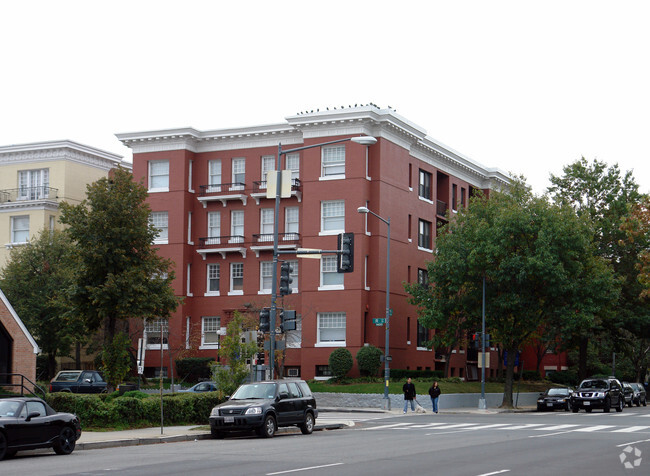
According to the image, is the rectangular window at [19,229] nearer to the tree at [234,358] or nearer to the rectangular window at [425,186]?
the rectangular window at [425,186]

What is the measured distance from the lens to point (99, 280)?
1510 inches

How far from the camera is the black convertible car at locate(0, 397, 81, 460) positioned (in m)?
19.5

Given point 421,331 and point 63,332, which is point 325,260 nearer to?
point 421,331

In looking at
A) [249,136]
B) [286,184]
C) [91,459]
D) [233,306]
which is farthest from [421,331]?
[91,459]

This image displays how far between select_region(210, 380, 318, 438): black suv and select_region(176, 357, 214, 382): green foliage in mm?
28305

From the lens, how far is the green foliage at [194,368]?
5572 centimetres

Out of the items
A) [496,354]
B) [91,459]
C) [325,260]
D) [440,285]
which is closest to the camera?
[91,459]

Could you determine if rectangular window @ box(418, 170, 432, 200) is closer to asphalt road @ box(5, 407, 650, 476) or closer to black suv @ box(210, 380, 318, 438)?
asphalt road @ box(5, 407, 650, 476)

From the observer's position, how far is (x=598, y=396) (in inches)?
1806

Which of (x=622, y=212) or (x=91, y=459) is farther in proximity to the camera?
(x=622, y=212)

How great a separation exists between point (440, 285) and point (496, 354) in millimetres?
23482

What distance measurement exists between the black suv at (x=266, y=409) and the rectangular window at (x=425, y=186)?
34244 millimetres

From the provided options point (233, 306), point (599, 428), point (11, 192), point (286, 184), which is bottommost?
point (599, 428)

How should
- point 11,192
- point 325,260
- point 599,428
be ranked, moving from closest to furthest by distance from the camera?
point 599,428 < point 325,260 < point 11,192
